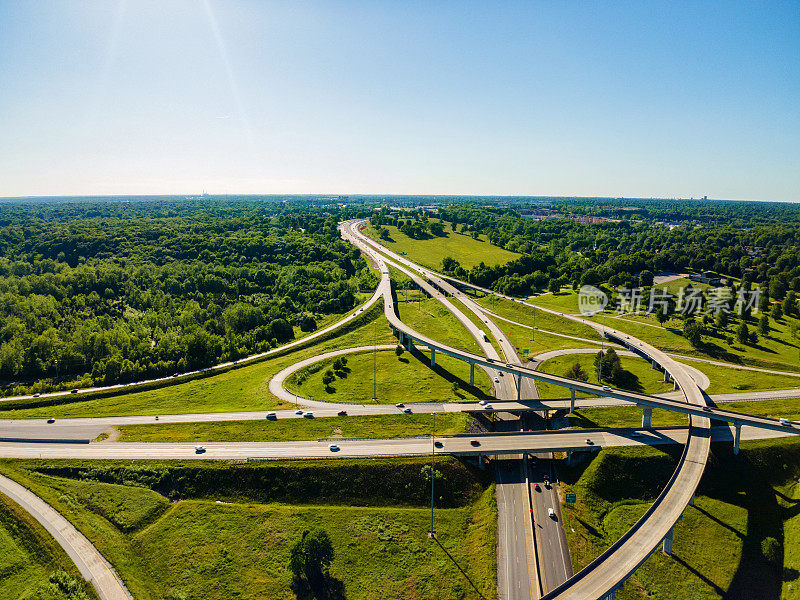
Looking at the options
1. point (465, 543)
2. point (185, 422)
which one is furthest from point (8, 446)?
point (465, 543)

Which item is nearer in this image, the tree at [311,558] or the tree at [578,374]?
the tree at [311,558]

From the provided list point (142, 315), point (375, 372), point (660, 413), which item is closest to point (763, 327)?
point (660, 413)

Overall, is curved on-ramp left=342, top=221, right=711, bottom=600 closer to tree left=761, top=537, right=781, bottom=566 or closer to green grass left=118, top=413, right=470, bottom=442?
tree left=761, top=537, right=781, bottom=566

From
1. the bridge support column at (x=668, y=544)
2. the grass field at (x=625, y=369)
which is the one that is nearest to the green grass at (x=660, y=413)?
the grass field at (x=625, y=369)

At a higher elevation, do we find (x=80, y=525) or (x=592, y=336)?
(x=592, y=336)

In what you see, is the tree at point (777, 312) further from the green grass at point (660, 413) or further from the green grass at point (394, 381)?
the green grass at point (394, 381)

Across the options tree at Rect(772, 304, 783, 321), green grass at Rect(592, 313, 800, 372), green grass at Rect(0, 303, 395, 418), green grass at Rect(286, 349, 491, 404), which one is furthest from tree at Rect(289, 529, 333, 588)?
tree at Rect(772, 304, 783, 321)

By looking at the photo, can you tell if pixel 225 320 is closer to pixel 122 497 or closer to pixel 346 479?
pixel 122 497

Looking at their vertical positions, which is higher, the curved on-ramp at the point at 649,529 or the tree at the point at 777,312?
the tree at the point at 777,312
